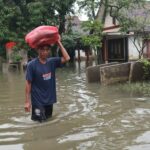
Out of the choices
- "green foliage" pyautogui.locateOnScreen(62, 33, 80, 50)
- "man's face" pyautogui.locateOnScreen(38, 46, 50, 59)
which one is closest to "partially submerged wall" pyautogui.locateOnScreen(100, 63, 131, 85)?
"man's face" pyautogui.locateOnScreen(38, 46, 50, 59)

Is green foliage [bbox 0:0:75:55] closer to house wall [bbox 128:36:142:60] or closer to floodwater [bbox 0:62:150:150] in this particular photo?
house wall [bbox 128:36:142:60]

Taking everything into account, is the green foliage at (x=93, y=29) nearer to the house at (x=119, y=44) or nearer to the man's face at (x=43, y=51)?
the house at (x=119, y=44)

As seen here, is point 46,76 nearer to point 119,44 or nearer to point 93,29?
point 93,29

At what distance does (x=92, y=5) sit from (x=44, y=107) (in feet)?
62.0

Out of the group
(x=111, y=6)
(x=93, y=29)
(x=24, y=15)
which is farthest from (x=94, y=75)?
(x=24, y=15)

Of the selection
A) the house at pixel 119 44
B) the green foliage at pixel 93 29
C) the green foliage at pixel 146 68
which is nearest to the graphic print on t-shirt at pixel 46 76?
the green foliage at pixel 146 68

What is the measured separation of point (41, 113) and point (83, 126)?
0.81 metres

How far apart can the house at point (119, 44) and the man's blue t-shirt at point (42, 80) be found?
750 inches

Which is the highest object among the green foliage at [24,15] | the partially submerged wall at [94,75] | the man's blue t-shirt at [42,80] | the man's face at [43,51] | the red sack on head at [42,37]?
the green foliage at [24,15]

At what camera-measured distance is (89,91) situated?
13.1 metres

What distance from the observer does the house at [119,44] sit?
2748cm

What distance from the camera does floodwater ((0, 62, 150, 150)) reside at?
609cm

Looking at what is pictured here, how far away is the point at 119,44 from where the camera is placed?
30.0 m

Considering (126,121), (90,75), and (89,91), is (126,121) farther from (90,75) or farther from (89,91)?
(90,75)
